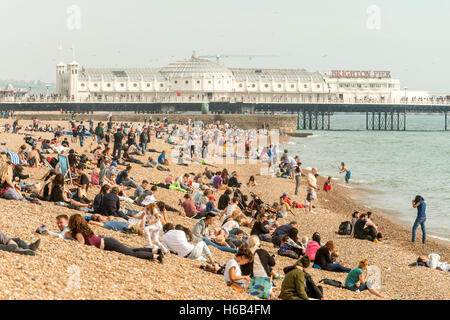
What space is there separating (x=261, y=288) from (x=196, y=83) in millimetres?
89837

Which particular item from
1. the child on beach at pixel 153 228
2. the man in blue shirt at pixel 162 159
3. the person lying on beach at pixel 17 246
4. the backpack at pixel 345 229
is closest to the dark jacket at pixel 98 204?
the child on beach at pixel 153 228

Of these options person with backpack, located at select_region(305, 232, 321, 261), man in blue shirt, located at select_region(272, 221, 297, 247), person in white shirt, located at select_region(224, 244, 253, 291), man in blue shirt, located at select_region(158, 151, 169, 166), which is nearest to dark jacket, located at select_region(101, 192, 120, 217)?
man in blue shirt, located at select_region(272, 221, 297, 247)

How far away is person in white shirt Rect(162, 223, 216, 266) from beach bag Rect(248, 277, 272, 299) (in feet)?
5.45

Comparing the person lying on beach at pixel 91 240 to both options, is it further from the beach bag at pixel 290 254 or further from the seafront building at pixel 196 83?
the seafront building at pixel 196 83

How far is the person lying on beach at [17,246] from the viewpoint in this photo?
863cm

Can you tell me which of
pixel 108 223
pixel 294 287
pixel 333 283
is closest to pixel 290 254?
pixel 333 283

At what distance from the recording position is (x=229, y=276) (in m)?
8.96

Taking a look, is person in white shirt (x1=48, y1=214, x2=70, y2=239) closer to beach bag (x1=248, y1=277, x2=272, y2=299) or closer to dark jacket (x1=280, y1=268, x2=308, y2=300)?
beach bag (x1=248, y1=277, x2=272, y2=299)

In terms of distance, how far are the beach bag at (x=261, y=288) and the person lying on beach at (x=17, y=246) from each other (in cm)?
275

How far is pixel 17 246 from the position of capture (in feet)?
28.7

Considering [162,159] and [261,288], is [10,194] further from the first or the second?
[162,159]
